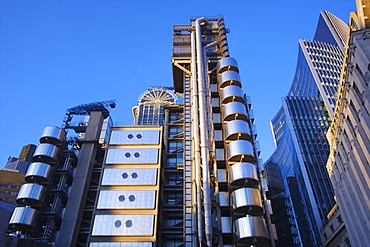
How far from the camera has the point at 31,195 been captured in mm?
54562

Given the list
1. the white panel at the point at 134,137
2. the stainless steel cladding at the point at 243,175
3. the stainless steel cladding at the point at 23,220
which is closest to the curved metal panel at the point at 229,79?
the white panel at the point at 134,137

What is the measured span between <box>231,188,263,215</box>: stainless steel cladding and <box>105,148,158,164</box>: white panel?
1764cm

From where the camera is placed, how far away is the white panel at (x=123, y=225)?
5038cm

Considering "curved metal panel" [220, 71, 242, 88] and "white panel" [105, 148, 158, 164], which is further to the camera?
"curved metal panel" [220, 71, 242, 88]

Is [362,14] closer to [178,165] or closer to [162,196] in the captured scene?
[178,165]

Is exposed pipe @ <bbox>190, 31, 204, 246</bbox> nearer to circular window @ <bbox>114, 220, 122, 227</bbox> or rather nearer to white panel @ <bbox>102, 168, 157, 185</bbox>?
white panel @ <bbox>102, 168, 157, 185</bbox>

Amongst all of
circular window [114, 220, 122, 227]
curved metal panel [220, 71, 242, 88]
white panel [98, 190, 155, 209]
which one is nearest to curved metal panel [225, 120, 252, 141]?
curved metal panel [220, 71, 242, 88]

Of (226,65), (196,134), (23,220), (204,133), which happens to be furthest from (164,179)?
(226,65)

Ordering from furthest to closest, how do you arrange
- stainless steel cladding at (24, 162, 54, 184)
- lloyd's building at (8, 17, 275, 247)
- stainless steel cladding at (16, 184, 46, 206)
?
1. stainless steel cladding at (24, 162, 54, 184)
2. stainless steel cladding at (16, 184, 46, 206)
3. lloyd's building at (8, 17, 275, 247)

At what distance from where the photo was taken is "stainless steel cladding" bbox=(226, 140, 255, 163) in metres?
52.2

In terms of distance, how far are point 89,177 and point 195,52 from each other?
3333 cm

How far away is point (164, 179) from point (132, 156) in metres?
7.81

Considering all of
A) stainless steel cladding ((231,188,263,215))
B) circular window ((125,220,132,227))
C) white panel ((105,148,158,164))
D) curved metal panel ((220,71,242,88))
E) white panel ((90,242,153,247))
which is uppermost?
curved metal panel ((220,71,242,88))

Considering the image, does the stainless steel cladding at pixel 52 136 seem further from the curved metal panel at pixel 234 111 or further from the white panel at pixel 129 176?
the curved metal panel at pixel 234 111
